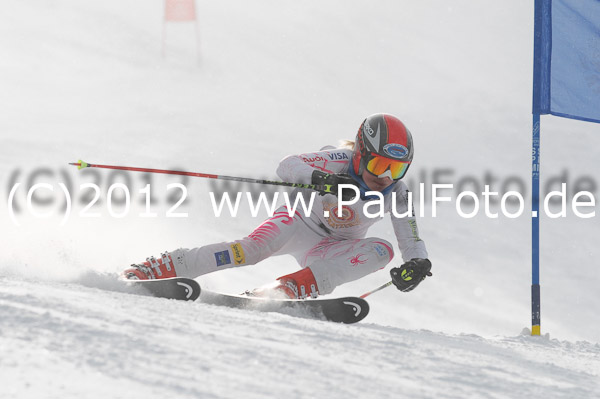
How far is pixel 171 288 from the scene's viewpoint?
3.36 m

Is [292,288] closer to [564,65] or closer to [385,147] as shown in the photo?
[385,147]

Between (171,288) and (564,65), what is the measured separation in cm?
361

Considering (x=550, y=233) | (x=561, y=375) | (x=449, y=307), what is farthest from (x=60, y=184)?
(x=561, y=375)

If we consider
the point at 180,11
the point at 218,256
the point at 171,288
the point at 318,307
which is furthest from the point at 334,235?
the point at 180,11

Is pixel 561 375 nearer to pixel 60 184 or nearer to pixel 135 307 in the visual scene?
pixel 135 307

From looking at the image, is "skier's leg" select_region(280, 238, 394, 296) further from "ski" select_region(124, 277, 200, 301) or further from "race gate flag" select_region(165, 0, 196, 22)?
"race gate flag" select_region(165, 0, 196, 22)

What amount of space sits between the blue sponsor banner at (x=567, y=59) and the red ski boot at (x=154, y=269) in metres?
2.94

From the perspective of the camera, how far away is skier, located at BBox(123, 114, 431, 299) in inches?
159

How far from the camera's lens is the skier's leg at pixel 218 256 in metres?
3.96

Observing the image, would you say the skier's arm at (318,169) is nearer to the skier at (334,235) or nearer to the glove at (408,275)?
the skier at (334,235)

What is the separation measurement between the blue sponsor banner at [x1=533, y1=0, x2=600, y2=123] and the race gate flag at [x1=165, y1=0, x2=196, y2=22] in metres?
11.4

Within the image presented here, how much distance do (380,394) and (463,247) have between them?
829 centimetres

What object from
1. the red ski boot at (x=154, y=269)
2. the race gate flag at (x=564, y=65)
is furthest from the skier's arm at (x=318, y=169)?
the race gate flag at (x=564, y=65)

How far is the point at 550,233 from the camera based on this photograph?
36.8 feet
